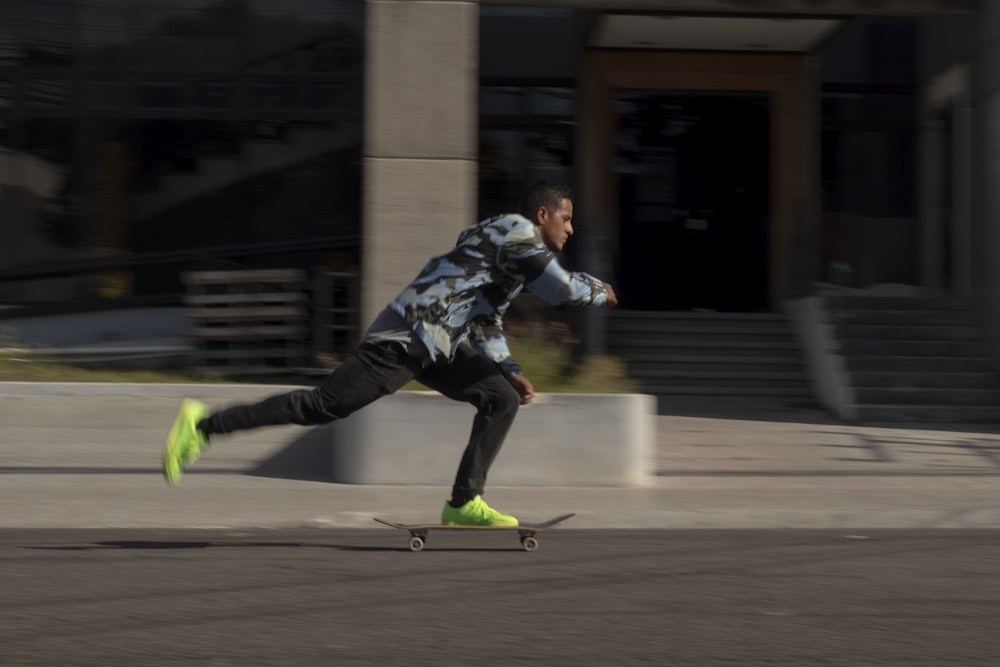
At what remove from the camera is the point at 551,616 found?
16.7 ft

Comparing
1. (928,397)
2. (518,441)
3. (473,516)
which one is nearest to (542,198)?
(473,516)

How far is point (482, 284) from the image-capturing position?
6508 mm

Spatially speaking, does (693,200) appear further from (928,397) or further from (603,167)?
(928,397)

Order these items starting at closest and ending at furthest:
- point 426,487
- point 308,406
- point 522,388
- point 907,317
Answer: point 308,406 → point 522,388 → point 426,487 → point 907,317

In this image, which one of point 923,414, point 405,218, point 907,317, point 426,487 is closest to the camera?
point 426,487

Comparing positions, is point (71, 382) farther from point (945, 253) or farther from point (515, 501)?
point (945, 253)

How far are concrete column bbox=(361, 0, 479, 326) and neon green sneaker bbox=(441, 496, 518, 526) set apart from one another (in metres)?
3.32

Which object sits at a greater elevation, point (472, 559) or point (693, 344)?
point (693, 344)

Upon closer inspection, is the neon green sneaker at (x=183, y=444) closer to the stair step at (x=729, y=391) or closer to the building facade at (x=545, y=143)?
the stair step at (x=729, y=391)

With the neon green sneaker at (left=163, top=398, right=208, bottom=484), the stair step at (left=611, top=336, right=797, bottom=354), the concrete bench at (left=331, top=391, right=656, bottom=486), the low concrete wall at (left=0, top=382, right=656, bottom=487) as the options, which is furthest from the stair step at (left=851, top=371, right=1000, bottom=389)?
the neon green sneaker at (left=163, top=398, right=208, bottom=484)

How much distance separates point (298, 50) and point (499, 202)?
3.29 meters

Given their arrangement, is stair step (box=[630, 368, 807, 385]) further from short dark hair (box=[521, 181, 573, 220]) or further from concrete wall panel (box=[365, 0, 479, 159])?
short dark hair (box=[521, 181, 573, 220])

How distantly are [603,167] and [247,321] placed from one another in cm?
624

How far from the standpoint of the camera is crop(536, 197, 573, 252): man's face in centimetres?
657
